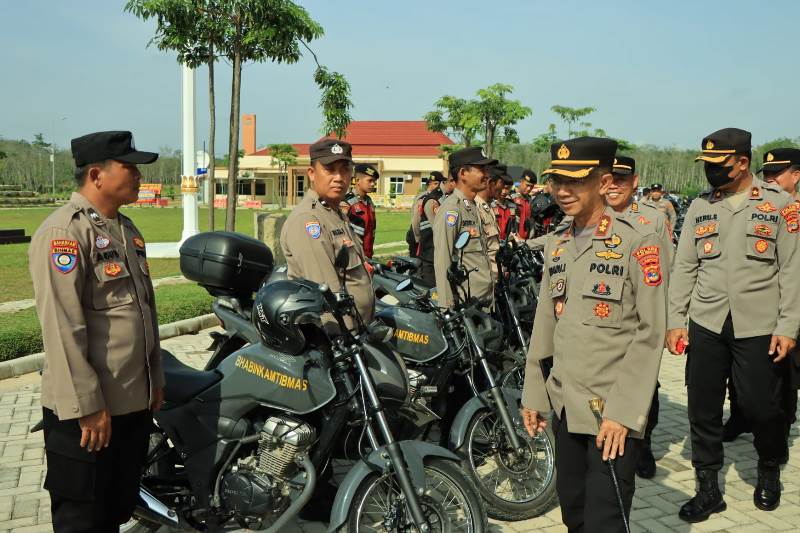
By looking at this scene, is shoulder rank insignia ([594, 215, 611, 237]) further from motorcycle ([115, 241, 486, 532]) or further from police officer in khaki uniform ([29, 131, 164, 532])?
police officer in khaki uniform ([29, 131, 164, 532])

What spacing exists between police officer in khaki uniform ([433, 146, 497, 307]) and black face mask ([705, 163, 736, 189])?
1548 mm

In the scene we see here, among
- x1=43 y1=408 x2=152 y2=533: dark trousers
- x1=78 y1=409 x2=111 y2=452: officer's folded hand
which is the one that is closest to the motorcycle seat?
x1=43 y1=408 x2=152 y2=533: dark trousers

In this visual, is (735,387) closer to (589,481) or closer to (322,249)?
(589,481)

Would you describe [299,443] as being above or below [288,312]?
below

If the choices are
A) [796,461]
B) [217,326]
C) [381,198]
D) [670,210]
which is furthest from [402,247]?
[381,198]

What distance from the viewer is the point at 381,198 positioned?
54812 mm

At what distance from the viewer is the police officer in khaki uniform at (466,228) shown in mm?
4867

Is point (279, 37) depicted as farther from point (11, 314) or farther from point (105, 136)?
point (105, 136)

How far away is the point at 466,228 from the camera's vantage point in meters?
5.16

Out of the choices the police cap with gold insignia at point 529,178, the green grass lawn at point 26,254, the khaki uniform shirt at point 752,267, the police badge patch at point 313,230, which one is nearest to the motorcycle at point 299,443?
the police badge patch at point 313,230

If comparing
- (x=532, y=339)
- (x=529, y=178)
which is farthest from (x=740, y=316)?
(x=529, y=178)

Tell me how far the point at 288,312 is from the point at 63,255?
3.18ft

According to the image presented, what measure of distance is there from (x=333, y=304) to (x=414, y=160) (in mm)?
56663

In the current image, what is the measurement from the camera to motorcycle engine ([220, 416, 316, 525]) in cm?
327
